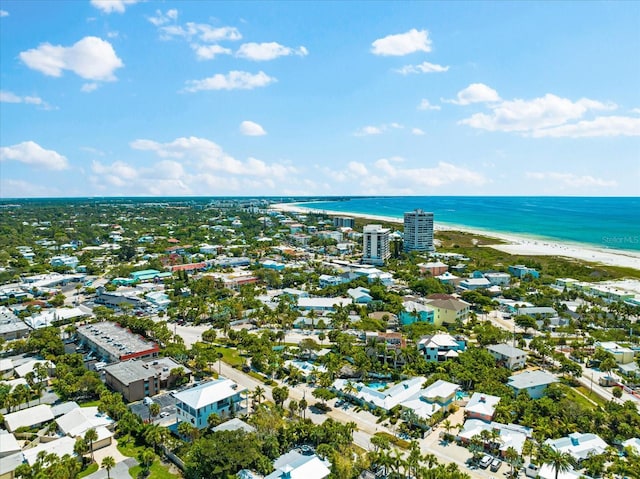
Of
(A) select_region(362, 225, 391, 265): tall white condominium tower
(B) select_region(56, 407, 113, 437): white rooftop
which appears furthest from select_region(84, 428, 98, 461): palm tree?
(A) select_region(362, 225, 391, 265): tall white condominium tower

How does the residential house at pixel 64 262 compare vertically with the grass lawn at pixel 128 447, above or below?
above

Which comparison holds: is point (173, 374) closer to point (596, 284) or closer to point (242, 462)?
point (242, 462)

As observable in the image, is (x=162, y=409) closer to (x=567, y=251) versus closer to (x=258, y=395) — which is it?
(x=258, y=395)

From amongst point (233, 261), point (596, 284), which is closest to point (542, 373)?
point (596, 284)

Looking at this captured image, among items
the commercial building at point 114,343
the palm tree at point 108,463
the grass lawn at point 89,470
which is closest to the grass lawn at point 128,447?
the grass lawn at point 89,470

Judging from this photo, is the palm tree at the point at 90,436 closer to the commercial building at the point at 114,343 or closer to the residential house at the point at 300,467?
the residential house at the point at 300,467

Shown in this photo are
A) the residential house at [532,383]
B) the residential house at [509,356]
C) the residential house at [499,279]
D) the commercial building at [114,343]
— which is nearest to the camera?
the residential house at [532,383]

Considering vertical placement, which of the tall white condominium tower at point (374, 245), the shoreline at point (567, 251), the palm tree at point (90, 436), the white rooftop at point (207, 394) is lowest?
the palm tree at point (90, 436)

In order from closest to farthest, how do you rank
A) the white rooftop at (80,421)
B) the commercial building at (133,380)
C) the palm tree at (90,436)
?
the palm tree at (90,436)
the white rooftop at (80,421)
the commercial building at (133,380)

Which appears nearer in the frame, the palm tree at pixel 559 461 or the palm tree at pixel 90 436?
the palm tree at pixel 559 461
